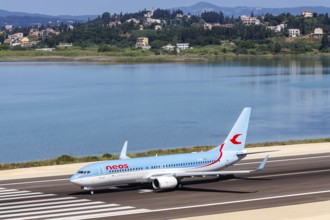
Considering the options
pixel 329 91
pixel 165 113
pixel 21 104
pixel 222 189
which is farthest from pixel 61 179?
pixel 329 91

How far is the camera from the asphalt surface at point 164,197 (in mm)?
48375

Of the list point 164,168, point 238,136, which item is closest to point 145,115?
point 238,136

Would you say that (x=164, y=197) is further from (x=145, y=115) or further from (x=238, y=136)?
(x=145, y=115)

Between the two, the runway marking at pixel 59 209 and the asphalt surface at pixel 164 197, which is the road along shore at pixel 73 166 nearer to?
the asphalt surface at pixel 164 197

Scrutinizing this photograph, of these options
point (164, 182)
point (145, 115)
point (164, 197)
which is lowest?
point (145, 115)

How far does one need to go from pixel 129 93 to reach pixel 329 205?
12825 centimetres

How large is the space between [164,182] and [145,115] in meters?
80.5

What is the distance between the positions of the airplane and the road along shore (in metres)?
9.79

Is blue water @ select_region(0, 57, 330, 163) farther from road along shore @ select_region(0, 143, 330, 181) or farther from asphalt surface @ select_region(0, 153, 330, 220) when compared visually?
asphalt surface @ select_region(0, 153, 330, 220)

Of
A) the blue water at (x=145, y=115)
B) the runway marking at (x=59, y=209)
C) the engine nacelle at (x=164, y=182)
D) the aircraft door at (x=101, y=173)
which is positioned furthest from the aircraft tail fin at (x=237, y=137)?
the blue water at (x=145, y=115)

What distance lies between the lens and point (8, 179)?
62.5 m

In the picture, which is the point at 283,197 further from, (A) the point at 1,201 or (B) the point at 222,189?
(A) the point at 1,201

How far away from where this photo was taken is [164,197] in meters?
53.1

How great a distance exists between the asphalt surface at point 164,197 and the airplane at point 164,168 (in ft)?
3.67
